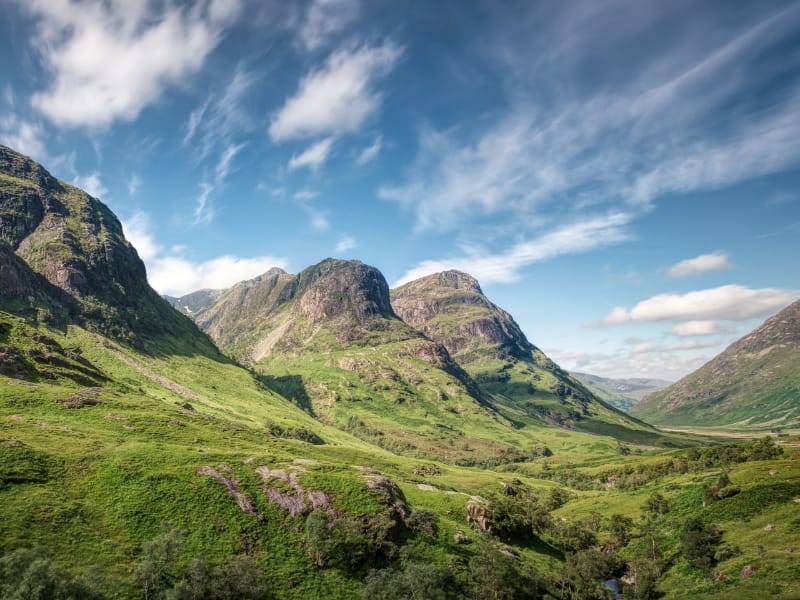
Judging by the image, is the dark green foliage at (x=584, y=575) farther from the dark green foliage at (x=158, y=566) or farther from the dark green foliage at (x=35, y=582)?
the dark green foliage at (x=35, y=582)

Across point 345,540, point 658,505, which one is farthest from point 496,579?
point 658,505

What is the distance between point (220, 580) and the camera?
209 feet

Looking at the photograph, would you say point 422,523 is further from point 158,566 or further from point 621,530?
point 621,530

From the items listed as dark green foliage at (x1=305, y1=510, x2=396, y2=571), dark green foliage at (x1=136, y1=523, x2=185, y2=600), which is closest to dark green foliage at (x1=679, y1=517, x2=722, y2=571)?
dark green foliage at (x1=305, y1=510, x2=396, y2=571)

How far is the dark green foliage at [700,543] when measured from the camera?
94.2m

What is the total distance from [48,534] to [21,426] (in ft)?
154

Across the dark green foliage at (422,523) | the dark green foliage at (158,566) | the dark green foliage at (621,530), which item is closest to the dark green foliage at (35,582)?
the dark green foliage at (158,566)

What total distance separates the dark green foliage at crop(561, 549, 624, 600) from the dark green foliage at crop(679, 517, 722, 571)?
2280 cm

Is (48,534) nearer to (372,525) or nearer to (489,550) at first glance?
(372,525)

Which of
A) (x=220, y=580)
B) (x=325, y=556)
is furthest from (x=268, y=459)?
(x=220, y=580)

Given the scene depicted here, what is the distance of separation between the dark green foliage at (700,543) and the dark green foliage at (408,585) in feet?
214

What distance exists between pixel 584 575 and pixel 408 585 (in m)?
58.5

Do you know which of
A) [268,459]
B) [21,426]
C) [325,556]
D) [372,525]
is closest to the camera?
[325,556]

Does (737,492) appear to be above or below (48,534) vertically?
below
